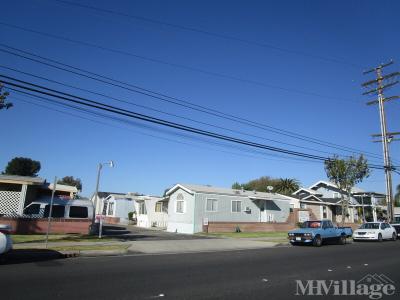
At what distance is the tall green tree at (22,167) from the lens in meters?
70.1

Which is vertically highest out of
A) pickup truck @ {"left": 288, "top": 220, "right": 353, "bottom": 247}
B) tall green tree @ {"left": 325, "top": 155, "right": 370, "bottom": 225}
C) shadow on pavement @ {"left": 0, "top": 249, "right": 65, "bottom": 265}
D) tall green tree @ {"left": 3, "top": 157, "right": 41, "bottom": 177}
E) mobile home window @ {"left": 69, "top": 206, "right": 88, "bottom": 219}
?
tall green tree @ {"left": 3, "top": 157, "right": 41, "bottom": 177}

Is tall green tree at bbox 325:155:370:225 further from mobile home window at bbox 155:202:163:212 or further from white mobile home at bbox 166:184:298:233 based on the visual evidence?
mobile home window at bbox 155:202:163:212

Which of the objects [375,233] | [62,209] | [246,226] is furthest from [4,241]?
[246,226]

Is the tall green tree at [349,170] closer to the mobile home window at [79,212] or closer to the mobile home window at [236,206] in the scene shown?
the mobile home window at [236,206]

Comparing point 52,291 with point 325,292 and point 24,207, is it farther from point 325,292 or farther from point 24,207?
point 24,207

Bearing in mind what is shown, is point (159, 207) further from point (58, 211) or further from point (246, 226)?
point (58, 211)

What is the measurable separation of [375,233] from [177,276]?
846 inches

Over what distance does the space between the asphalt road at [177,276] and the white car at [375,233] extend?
534 inches

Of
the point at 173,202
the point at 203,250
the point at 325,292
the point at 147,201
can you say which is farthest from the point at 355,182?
the point at 325,292

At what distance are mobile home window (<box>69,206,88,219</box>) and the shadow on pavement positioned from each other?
34.7ft

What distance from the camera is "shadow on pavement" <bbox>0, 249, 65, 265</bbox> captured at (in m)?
13.7

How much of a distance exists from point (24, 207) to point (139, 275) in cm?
1824

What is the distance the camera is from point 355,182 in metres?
39.8

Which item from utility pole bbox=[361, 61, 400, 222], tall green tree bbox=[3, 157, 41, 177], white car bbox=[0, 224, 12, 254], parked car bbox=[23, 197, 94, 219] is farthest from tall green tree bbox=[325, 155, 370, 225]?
tall green tree bbox=[3, 157, 41, 177]
